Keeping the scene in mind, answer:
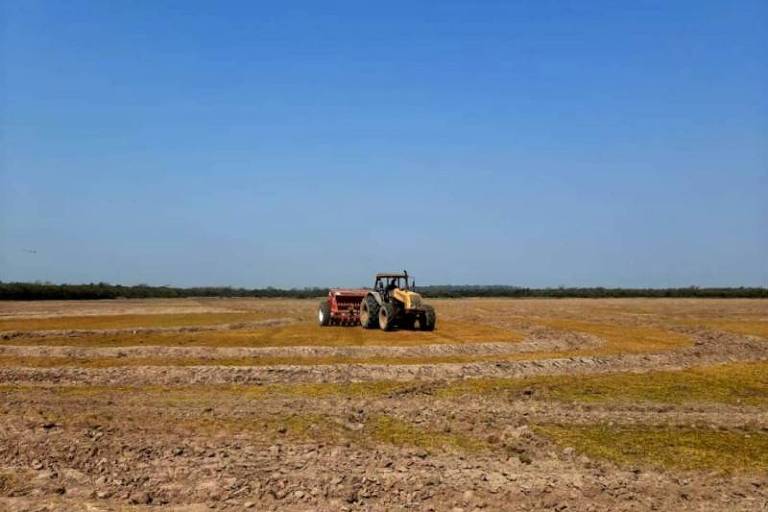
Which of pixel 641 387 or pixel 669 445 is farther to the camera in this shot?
pixel 641 387

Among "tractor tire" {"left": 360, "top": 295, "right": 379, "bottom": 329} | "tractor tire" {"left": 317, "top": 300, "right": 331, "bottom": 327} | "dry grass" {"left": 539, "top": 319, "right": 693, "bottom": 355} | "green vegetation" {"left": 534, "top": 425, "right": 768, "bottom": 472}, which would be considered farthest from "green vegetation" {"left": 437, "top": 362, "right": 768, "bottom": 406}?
"tractor tire" {"left": 317, "top": 300, "right": 331, "bottom": 327}

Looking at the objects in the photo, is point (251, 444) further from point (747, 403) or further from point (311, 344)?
point (311, 344)

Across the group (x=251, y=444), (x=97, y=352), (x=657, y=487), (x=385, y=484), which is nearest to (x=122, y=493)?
(x=251, y=444)

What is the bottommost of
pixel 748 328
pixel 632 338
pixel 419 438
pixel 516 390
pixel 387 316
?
pixel 419 438

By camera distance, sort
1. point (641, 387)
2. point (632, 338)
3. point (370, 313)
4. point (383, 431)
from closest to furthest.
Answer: point (383, 431) → point (641, 387) → point (632, 338) → point (370, 313)

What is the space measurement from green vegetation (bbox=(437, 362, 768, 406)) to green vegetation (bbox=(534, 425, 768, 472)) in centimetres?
244

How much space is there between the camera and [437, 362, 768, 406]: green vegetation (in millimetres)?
13109

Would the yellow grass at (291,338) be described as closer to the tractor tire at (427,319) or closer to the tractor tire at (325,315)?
the tractor tire at (427,319)

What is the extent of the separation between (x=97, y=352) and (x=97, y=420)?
1143cm

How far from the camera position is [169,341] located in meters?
24.7

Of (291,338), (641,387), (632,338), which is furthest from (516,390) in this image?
(632,338)

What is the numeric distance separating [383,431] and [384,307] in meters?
17.4

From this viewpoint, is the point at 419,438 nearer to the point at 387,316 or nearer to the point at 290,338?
the point at 290,338

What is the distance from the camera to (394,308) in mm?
27953
